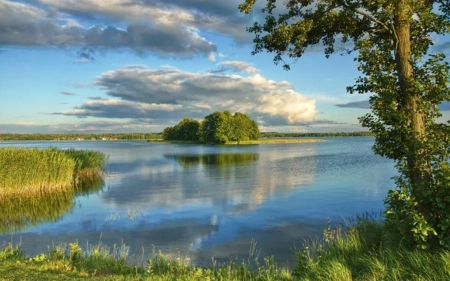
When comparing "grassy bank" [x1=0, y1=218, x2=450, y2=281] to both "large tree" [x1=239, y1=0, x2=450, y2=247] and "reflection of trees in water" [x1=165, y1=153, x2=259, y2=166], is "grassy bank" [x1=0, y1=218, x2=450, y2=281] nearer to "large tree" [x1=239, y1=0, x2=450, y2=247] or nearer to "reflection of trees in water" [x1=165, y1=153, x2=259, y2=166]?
"large tree" [x1=239, y1=0, x2=450, y2=247]

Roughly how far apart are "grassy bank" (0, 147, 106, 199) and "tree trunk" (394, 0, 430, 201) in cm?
2190

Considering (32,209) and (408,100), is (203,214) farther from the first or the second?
(408,100)

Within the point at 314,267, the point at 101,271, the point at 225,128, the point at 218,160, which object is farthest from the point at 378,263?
the point at 225,128

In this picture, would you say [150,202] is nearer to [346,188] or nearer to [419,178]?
[346,188]

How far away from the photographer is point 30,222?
59.3ft

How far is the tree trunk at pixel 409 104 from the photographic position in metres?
8.14

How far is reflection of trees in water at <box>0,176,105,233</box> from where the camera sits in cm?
1780

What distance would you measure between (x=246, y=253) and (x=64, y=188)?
1815 cm

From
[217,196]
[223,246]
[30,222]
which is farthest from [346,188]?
[30,222]

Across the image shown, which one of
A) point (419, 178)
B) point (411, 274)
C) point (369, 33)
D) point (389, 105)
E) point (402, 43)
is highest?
point (369, 33)

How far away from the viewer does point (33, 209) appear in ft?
68.2

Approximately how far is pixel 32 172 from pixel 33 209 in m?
3.92

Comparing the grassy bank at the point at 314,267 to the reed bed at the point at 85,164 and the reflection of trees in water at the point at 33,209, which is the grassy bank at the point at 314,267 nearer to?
the reflection of trees in water at the point at 33,209

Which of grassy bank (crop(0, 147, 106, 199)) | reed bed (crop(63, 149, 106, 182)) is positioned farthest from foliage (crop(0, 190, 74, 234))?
reed bed (crop(63, 149, 106, 182))
